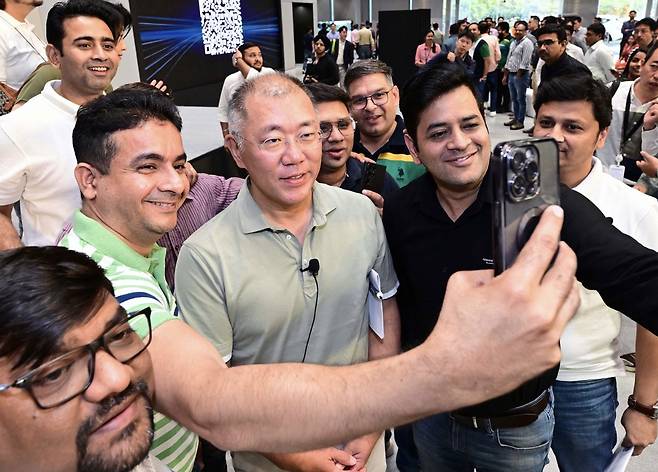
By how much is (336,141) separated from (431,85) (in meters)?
0.73

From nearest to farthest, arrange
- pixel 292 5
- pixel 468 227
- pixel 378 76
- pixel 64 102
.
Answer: pixel 468 227
pixel 64 102
pixel 378 76
pixel 292 5

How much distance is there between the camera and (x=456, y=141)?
1374 mm

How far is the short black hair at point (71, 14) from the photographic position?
2062 millimetres

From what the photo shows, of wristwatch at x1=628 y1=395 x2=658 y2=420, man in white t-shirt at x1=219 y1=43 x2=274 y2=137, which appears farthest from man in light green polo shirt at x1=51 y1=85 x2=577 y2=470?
man in white t-shirt at x1=219 y1=43 x2=274 y2=137

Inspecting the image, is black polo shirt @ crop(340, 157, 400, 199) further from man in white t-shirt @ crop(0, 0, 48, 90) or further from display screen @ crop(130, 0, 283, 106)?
display screen @ crop(130, 0, 283, 106)

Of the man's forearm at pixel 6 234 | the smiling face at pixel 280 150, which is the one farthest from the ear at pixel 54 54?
the smiling face at pixel 280 150

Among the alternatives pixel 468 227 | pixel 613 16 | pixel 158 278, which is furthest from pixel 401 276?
pixel 613 16

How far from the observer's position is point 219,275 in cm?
123

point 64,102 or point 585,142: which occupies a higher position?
point 64,102

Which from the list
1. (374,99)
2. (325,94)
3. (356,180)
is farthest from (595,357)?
(374,99)

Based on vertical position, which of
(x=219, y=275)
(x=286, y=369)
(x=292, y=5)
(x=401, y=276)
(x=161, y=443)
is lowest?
(x=161, y=443)

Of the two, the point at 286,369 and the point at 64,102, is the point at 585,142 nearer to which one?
the point at 286,369

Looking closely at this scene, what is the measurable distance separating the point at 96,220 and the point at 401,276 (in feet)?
2.84

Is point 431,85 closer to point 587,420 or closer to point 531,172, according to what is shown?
point 531,172
